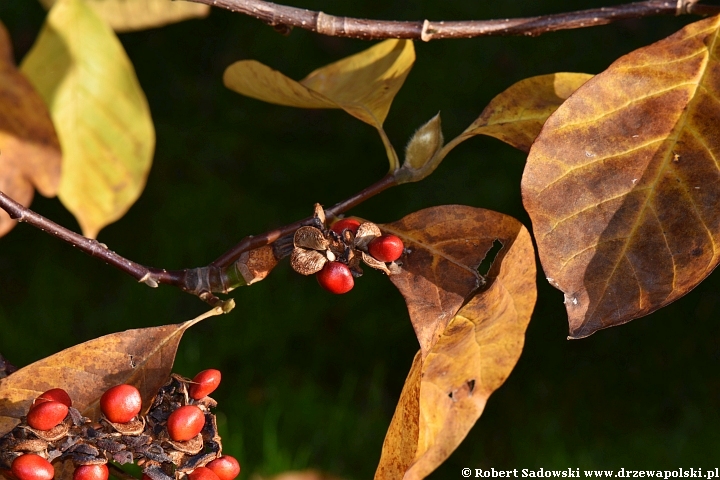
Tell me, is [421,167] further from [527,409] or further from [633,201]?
[527,409]

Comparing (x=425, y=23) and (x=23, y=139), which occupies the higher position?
(x=425, y=23)

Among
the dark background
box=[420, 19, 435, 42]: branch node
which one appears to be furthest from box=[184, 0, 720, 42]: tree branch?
the dark background

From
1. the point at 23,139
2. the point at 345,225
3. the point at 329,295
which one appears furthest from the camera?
the point at 329,295

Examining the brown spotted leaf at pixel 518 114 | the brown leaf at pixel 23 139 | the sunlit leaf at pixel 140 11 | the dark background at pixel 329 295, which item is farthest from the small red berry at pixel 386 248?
the dark background at pixel 329 295

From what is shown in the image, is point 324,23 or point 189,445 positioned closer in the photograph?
point 189,445

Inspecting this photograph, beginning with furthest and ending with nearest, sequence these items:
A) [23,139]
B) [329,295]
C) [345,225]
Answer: [329,295]
[23,139]
[345,225]

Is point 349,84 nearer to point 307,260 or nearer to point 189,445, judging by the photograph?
point 307,260

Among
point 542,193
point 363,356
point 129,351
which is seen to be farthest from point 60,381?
point 363,356

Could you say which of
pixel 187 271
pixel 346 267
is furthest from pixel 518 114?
pixel 187 271
